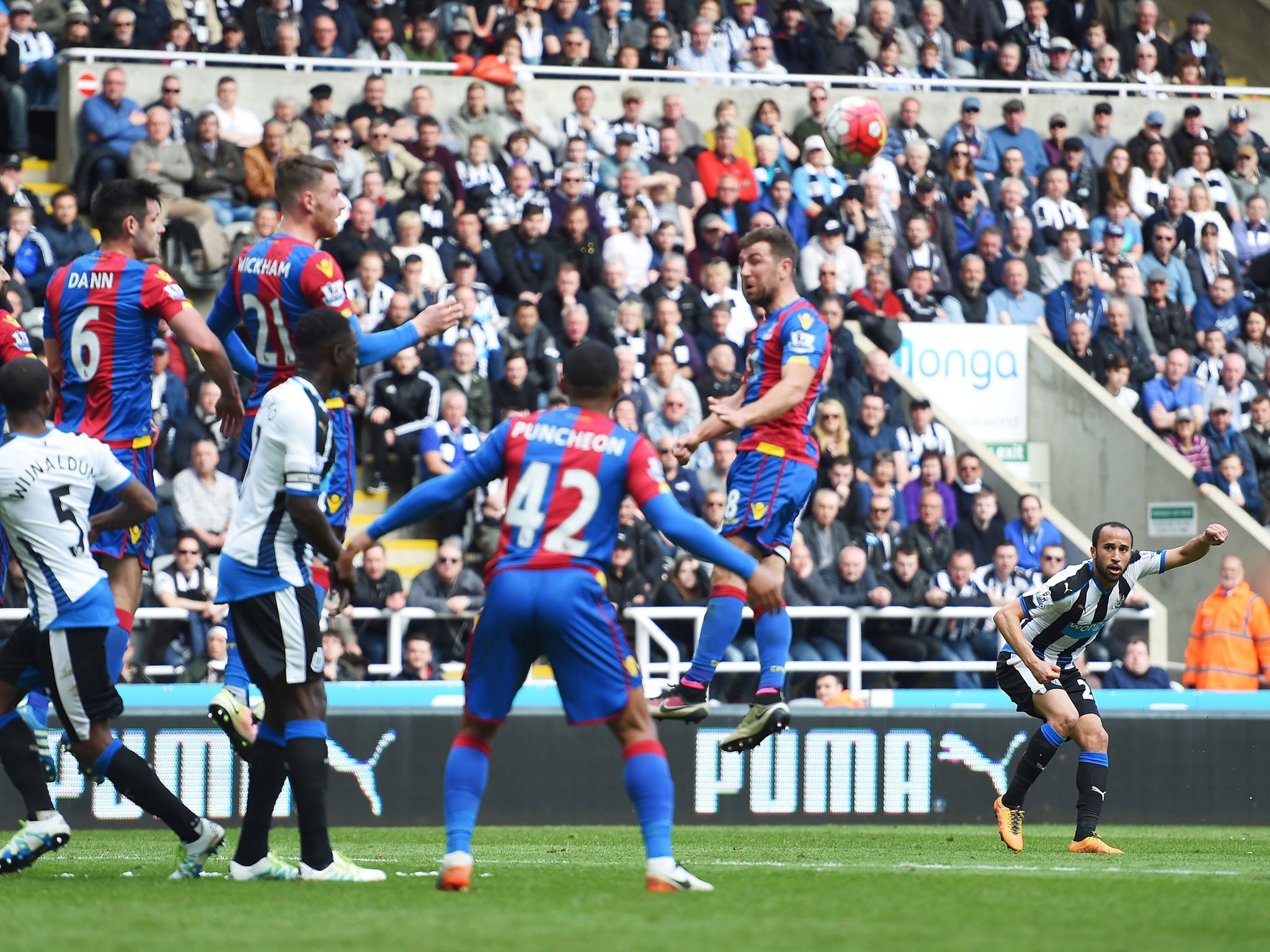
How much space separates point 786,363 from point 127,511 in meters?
3.35

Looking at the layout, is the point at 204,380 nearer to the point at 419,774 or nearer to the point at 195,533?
the point at 195,533

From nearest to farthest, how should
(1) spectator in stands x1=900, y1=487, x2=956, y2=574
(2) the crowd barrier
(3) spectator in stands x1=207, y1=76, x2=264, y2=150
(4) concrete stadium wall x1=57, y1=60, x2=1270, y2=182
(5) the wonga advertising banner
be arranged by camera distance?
(2) the crowd barrier → (1) spectator in stands x1=900, y1=487, x2=956, y2=574 → (3) spectator in stands x1=207, y1=76, x2=264, y2=150 → (4) concrete stadium wall x1=57, y1=60, x2=1270, y2=182 → (5) the wonga advertising banner

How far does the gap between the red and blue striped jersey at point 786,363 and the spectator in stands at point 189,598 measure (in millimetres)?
5648

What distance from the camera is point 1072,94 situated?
22.9 meters

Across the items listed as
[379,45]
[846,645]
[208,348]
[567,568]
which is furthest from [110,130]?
[567,568]

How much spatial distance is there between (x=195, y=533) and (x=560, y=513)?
8.04m

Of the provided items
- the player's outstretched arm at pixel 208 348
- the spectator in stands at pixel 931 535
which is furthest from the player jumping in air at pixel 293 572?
the spectator in stands at pixel 931 535

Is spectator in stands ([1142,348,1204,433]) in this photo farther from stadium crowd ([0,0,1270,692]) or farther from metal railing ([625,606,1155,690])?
metal railing ([625,606,1155,690])

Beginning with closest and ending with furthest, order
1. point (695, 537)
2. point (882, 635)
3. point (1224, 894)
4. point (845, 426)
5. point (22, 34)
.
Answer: point (695, 537) < point (1224, 894) < point (882, 635) < point (845, 426) < point (22, 34)

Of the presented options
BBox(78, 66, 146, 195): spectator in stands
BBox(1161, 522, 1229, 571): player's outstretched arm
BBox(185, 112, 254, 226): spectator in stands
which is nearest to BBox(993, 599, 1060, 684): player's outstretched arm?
BBox(1161, 522, 1229, 571): player's outstretched arm

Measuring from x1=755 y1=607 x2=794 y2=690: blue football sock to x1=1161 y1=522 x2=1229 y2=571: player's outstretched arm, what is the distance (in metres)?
2.47

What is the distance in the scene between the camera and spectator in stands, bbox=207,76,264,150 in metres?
18.2

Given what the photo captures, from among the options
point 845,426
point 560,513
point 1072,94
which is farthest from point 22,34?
point 560,513

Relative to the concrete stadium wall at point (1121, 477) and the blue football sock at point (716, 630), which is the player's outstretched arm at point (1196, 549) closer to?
the blue football sock at point (716, 630)
